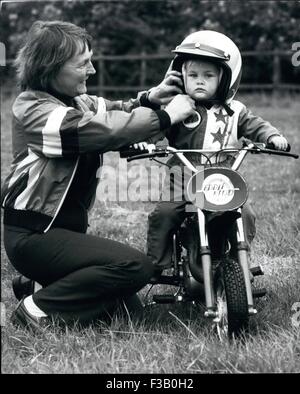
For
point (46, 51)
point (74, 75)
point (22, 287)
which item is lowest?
point (22, 287)

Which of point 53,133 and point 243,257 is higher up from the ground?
point 53,133

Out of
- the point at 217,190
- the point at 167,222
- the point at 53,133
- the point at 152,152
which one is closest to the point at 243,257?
the point at 217,190

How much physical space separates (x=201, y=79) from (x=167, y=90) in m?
0.27

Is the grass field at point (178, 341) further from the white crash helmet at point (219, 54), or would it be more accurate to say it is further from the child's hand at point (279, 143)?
the white crash helmet at point (219, 54)

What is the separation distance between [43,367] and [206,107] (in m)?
1.65

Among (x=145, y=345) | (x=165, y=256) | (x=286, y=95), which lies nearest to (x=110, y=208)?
(x=165, y=256)

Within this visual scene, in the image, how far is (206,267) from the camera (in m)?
3.29

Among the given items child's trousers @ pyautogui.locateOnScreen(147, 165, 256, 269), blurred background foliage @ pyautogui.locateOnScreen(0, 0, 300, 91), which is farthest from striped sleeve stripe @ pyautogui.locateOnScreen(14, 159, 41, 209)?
blurred background foliage @ pyautogui.locateOnScreen(0, 0, 300, 91)

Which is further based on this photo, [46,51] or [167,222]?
[167,222]

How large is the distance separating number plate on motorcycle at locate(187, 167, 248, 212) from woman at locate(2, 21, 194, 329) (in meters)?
0.33

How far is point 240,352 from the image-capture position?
308cm

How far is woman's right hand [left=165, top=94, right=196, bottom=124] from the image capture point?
344cm

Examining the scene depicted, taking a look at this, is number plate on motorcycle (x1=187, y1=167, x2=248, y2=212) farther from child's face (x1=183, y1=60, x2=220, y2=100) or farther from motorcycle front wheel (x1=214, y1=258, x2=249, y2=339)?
child's face (x1=183, y1=60, x2=220, y2=100)

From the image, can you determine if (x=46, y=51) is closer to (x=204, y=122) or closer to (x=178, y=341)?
(x=204, y=122)
